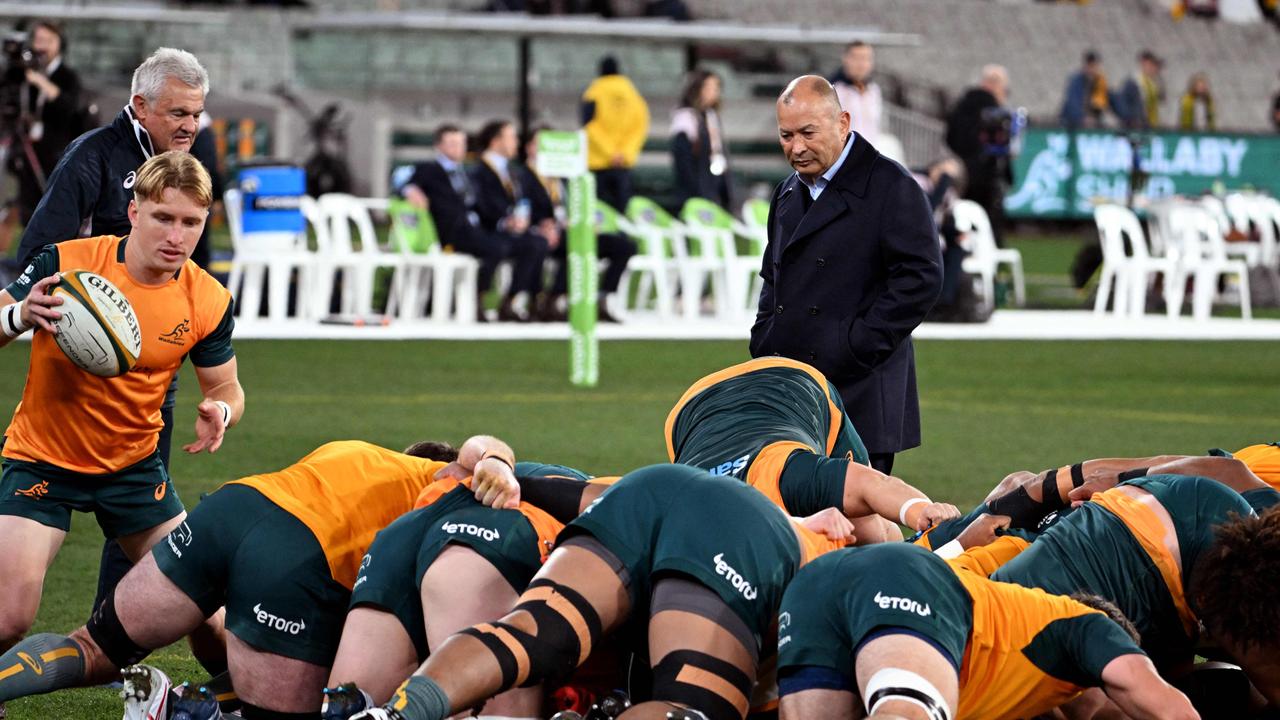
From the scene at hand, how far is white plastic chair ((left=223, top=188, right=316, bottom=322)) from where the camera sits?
1698 centimetres

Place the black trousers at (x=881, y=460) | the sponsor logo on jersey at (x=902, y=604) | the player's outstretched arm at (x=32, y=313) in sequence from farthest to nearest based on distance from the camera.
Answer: the black trousers at (x=881, y=460)
the player's outstretched arm at (x=32, y=313)
the sponsor logo on jersey at (x=902, y=604)

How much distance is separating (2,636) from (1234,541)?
3.57 metres

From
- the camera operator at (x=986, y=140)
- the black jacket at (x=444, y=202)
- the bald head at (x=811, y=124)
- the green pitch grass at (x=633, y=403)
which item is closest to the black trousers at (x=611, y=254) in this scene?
the black jacket at (x=444, y=202)

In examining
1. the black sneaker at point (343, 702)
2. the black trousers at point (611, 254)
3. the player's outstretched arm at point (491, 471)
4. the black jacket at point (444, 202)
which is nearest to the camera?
the black sneaker at point (343, 702)

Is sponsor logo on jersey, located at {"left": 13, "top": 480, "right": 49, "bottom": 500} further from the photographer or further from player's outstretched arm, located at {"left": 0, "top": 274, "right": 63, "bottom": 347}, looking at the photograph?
the photographer

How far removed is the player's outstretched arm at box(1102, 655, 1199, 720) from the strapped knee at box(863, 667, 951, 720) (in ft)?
1.40

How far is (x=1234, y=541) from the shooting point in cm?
466

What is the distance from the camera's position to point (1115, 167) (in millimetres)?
28625

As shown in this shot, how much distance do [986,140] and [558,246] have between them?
6.28 metres

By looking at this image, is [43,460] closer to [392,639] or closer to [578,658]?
[392,639]

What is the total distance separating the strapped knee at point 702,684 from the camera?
4.47m

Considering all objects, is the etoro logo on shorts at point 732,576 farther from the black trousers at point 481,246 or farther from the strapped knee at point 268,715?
the black trousers at point 481,246

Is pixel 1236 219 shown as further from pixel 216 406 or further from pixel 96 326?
pixel 96 326

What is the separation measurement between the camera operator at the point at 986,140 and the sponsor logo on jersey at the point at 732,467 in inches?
674
